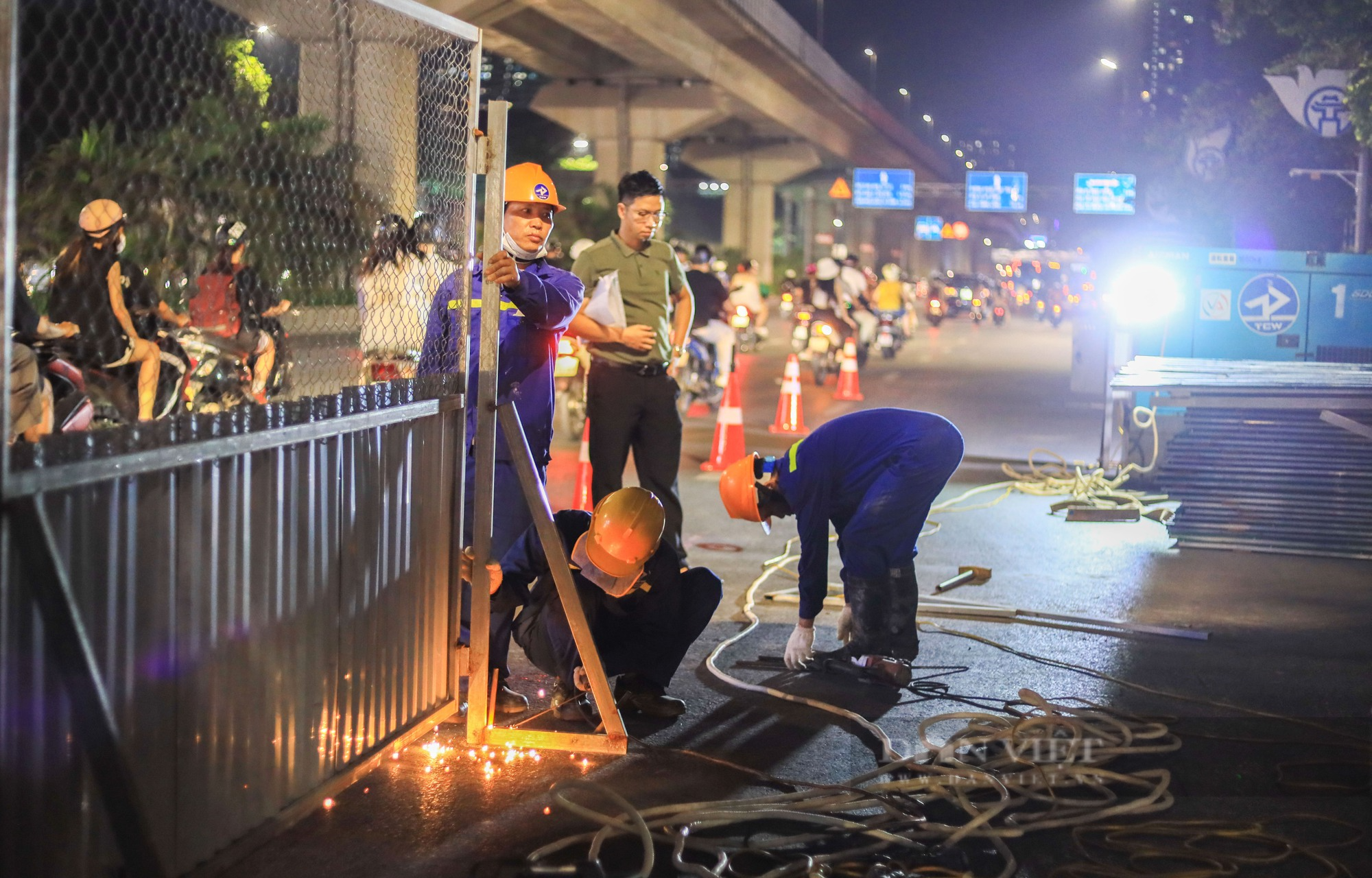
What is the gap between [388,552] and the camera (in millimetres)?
4645

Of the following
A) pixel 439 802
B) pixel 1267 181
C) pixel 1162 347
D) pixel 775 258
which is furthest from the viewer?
pixel 775 258

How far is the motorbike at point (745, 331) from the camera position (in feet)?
80.9

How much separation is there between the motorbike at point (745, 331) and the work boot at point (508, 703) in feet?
61.1

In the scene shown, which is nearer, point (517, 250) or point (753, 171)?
point (517, 250)

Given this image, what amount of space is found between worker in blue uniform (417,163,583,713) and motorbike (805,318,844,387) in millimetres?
15899

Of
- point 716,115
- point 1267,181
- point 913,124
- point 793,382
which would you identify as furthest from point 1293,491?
point 913,124

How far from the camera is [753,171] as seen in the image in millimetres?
53188

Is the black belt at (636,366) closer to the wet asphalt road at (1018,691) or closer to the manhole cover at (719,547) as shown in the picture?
the wet asphalt road at (1018,691)

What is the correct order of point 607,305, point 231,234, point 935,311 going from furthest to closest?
point 935,311 < point 231,234 < point 607,305

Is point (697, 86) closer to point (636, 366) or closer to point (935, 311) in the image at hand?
point (935, 311)

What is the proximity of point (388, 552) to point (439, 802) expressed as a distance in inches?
31.5

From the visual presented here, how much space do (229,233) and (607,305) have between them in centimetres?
392

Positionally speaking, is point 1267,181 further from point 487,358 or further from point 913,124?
point 913,124

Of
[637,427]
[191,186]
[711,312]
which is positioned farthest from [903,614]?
[711,312]
